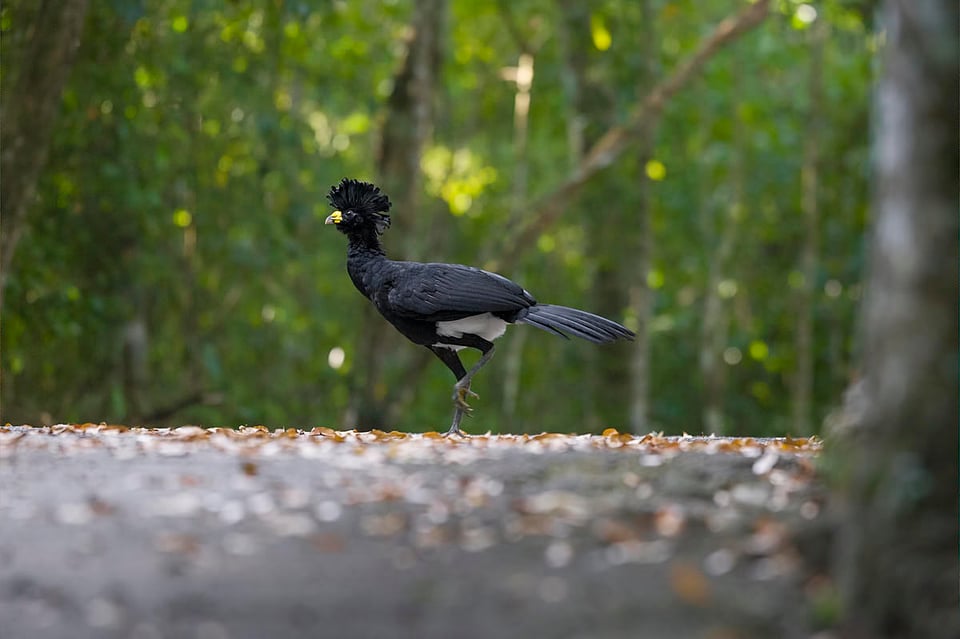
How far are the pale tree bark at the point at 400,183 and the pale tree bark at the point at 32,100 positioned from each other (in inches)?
211

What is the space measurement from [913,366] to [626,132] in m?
12.1

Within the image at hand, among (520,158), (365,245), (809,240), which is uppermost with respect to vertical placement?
(520,158)

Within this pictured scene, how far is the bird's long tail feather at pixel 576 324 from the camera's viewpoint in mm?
8406

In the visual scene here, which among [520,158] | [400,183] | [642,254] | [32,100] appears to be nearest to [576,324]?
[32,100]

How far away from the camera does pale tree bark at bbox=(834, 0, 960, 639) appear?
412 cm

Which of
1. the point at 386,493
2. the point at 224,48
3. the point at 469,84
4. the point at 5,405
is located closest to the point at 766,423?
the point at 469,84

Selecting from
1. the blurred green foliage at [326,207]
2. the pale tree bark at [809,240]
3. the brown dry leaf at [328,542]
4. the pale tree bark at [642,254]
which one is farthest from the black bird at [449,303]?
the pale tree bark at [809,240]

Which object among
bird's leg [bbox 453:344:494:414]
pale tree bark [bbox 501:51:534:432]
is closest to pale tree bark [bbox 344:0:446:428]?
pale tree bark [bbox 501:51:534:432]

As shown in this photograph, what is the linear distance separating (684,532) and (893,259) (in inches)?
48.5

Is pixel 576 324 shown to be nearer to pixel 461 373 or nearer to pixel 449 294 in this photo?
pixel 449 294

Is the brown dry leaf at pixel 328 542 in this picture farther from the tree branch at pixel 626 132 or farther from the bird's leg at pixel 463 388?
the tree branch at pixel 626 132

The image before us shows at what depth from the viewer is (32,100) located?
10875mm

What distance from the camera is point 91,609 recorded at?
15.1ft

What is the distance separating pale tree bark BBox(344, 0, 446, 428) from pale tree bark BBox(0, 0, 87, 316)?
5.35 metres
